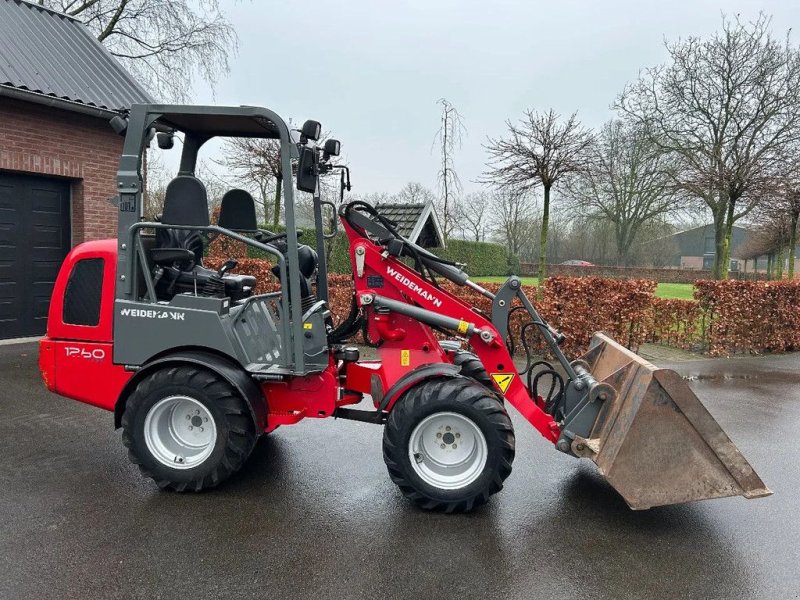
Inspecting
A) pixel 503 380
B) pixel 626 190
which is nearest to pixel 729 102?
pixel 626 190

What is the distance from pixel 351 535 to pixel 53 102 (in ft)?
26.8

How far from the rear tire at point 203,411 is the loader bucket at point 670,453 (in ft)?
7.67

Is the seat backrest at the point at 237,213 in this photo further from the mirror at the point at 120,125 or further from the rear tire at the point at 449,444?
the rear tire at the point at 449,444

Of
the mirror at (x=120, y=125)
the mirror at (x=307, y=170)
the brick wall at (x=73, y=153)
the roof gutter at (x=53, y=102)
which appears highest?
the roof gutter at (x=53, y=102)

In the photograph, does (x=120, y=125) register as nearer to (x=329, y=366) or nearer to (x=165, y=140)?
(x=165, y=140)

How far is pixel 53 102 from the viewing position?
8586 millimetres

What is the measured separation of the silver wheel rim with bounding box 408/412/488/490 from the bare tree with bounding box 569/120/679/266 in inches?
1067

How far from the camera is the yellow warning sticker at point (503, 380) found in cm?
413

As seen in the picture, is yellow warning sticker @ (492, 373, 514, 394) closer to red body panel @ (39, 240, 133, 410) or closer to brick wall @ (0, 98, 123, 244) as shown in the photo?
red body panel @ (39, 240, 133, 410)

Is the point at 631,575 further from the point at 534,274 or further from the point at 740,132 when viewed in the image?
the point at 534,274

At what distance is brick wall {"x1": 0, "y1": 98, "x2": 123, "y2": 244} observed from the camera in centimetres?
857

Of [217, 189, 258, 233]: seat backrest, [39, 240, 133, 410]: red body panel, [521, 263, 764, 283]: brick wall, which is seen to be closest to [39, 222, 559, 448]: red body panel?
[39, 240, 133, 410]: red body panel

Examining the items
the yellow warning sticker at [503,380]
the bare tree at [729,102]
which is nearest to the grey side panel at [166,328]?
the yellow warning sticker at [503,380]

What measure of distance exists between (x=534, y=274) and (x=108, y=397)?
35972 millimetres
